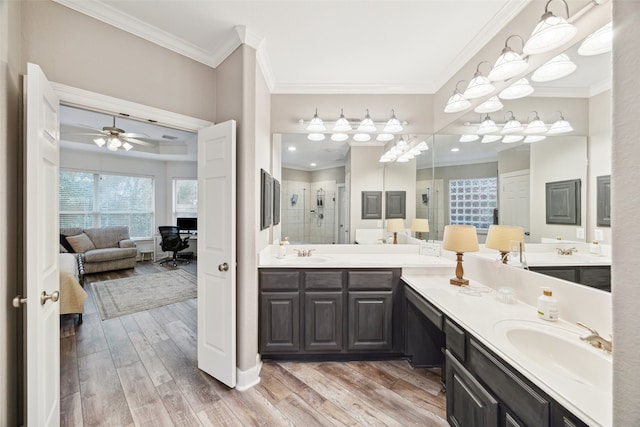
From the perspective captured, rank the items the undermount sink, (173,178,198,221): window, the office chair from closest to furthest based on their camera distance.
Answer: the undermount sink
the office chair
(173,178,198,221): window

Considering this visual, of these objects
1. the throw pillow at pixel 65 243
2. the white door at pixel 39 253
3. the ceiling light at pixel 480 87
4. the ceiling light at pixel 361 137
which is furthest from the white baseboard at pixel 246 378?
the throw pillow at pixel 65 243

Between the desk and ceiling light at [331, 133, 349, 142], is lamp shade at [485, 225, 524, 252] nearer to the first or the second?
ceiling light at [331, 133, 349, 142]

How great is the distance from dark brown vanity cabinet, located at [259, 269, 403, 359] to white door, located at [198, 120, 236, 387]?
37cm

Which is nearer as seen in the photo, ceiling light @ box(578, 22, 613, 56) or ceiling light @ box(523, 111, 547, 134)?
ceiling light @ box(578, 22, 613, 56)

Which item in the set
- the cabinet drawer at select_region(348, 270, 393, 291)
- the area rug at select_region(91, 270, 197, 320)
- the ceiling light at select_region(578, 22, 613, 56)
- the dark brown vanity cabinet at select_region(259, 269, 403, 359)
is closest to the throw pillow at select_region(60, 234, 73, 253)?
the area rug at select_region(91, 270, 197, 320)

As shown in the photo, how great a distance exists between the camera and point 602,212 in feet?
3.94

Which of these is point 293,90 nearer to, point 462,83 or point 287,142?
point 287,142

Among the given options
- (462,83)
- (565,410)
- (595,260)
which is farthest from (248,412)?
(462,83)

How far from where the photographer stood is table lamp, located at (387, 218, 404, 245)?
2.91m

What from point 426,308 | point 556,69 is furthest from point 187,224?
point 556,69

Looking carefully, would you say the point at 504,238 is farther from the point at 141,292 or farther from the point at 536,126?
the point at 141,292

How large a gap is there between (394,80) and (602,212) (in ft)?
6.92

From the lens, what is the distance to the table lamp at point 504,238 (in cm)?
170

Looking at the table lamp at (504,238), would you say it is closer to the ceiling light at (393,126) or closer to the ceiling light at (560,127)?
the ceiling light at (560,127)
